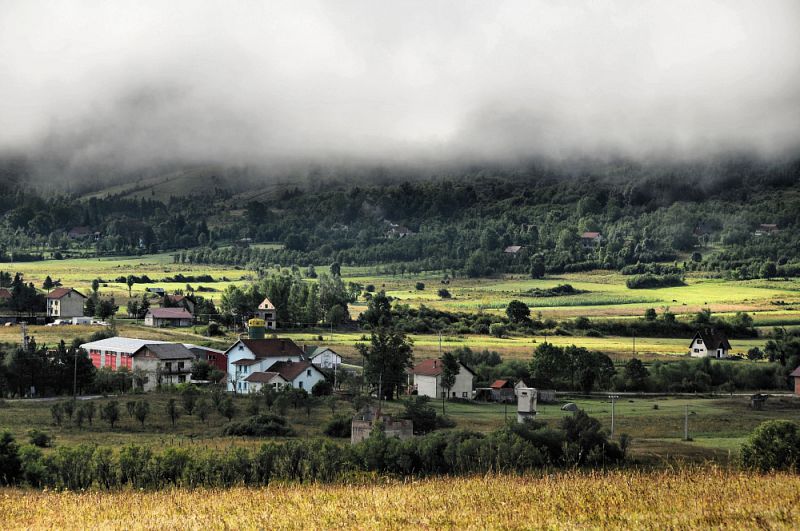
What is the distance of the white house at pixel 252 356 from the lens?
8281cm

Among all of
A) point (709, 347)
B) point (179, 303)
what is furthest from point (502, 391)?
point (179, 303)

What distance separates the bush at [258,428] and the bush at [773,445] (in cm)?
2613

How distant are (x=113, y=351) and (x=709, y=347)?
2253 inches

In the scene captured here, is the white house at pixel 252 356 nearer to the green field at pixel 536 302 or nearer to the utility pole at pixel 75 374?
the green field at pixel 536 302

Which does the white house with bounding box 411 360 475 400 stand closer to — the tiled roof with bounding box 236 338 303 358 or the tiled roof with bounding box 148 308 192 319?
the tiled roof with bounding box 236 338 303 358

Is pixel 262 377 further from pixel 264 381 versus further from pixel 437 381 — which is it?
pixel 437 381

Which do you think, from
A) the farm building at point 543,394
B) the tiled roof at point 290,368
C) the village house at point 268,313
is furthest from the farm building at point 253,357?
the village house at point 268,313

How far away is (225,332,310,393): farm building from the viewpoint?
82.9 metres

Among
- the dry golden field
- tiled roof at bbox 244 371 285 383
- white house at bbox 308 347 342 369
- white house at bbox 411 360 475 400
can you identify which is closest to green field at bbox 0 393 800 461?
white house at bbox 411 360 475 400

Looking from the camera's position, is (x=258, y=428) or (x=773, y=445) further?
(x=258, y=428)

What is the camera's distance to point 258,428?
56781 mm

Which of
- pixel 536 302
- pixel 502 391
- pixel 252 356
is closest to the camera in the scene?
pixel 502 391

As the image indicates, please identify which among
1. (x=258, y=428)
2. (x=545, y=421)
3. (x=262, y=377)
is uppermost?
(x=262, y=377)

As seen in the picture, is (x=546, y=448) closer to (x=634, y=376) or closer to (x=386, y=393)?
(x=386, y=393)
